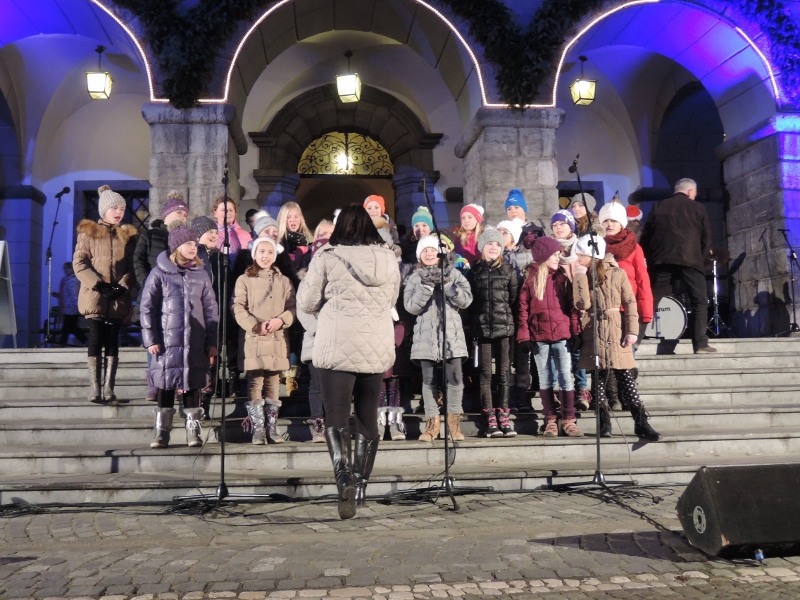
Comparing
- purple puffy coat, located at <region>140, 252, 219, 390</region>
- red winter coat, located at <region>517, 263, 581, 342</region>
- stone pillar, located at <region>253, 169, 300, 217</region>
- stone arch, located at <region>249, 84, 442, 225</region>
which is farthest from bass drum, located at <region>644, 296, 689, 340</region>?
stone pillar, located at <region>253, 169, 300, 217</region>

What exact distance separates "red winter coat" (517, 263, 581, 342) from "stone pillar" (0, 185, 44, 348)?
35.5 ft

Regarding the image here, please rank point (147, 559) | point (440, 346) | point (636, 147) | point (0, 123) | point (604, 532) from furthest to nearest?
point (636, 147), point (0, 123), point (440, 346), point (604, 532), point (147, 559)

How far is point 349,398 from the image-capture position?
17.0 feet

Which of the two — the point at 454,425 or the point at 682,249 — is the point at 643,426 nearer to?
the point at 454,425

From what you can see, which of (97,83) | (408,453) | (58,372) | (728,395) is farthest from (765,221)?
(97,83)

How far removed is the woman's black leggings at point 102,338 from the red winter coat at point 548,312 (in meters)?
3.71

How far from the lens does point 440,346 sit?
723cm

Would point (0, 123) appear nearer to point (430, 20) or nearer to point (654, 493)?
point (430, 20)

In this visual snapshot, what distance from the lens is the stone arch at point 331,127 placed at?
15.8m

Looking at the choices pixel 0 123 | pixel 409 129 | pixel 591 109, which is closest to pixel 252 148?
pixel 409 129

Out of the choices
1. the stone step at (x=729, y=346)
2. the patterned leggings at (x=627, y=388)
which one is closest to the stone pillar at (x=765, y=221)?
the stone step at (x=729, y=346)

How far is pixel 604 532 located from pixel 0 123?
1449 cm

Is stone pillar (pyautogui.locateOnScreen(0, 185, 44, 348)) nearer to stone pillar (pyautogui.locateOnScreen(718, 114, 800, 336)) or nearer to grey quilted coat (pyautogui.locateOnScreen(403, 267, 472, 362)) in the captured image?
grey quilted coat (pyautogui.locateOnScreen(403, 267, 472, 362))

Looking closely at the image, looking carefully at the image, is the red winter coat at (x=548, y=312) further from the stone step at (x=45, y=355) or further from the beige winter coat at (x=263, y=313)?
the stone step at (x=45, y=355)
